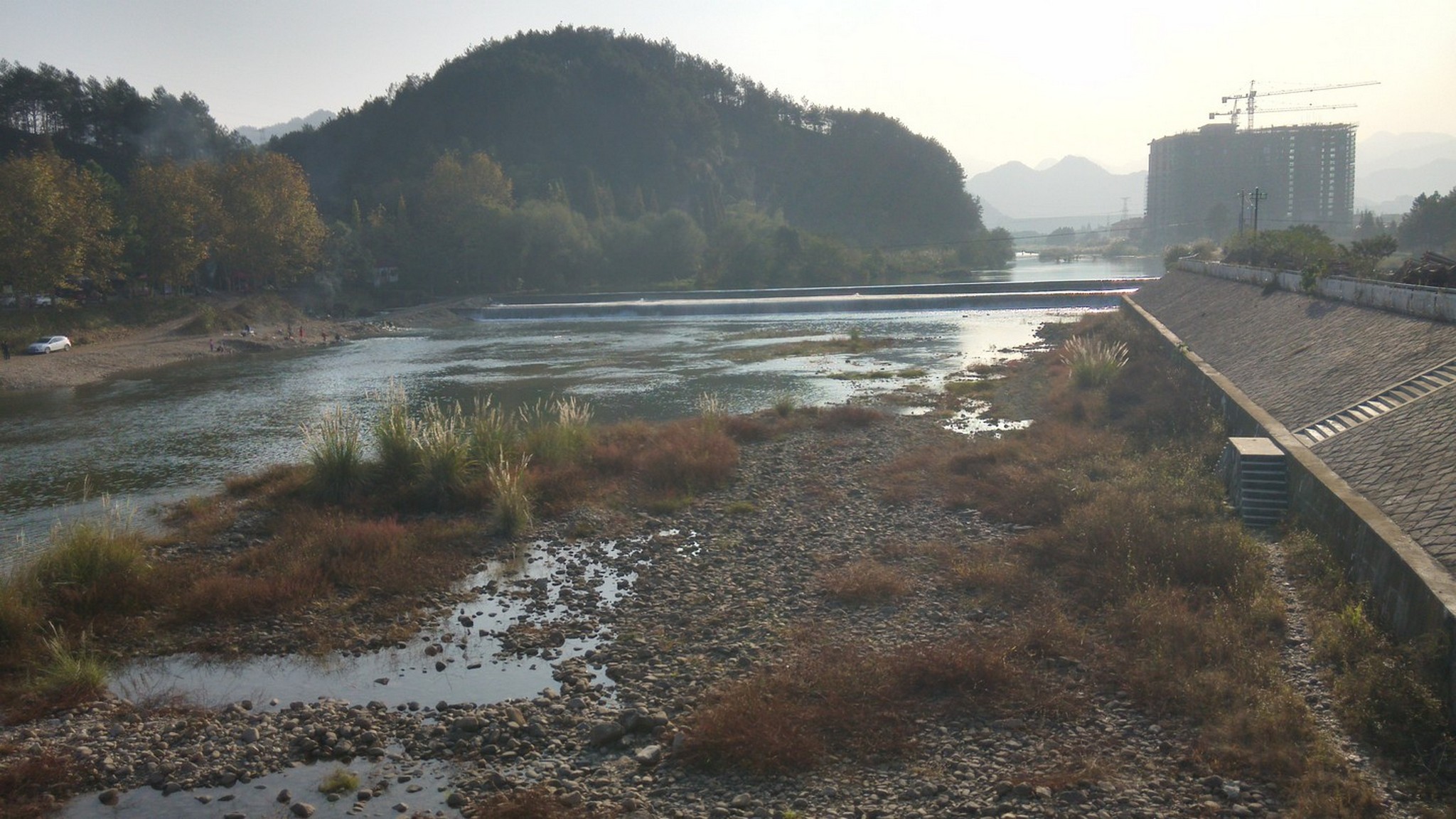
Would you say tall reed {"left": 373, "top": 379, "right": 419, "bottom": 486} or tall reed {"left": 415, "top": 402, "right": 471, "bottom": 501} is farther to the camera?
tall reed {"left": 373, "top": 379, "right": 419, "bottom": 486}

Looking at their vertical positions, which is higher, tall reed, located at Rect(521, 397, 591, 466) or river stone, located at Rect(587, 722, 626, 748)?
tall reed, located at Rect(521, 397, 591, 466)

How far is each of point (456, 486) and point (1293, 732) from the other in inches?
461

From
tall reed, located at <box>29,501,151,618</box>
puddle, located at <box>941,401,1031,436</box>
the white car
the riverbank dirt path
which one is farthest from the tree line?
puddle, located at <box>941,401,1031,436</box>

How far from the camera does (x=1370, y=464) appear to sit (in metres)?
10.5

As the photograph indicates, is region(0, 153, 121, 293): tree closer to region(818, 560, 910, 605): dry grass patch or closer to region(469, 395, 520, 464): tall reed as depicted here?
region(469, 395, 520, 464): tall reed

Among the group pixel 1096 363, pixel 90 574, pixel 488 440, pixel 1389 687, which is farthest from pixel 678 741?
pixel 1096 363

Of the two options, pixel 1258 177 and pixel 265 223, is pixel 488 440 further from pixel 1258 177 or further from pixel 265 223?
pixel 1258 177

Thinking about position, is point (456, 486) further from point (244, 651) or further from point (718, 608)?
point (718, 608)

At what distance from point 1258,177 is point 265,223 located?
11212cm

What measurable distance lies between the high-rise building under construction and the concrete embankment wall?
103462 millimetres

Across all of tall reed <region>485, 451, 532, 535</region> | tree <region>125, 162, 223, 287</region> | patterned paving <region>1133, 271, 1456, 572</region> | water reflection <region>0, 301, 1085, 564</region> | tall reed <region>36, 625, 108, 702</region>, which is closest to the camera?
tall reed <region>36, 625, 108, 702</region>

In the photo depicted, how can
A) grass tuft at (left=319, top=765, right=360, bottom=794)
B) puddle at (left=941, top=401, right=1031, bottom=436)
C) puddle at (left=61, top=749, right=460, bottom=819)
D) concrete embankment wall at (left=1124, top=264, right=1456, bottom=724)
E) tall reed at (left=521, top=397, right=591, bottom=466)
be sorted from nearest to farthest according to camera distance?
puddle at (left=61, top=749, right=460, bottom=819), concrete embankment wall at (left=1124, top=264, right=1456, bottom=724), grass tuft at (left=319, top=765, right=360, bottom=794), tall reed at (left=521, top=397, right=591, bottom=466), puddle at (left=941, top=401, right=1031, bottom=436)

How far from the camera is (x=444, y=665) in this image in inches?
371

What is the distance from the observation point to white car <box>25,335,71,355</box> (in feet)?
143
